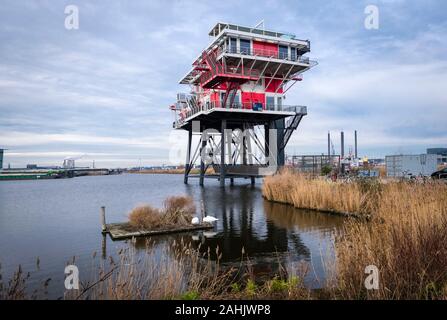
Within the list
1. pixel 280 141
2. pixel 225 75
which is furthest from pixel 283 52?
pixel 280 141

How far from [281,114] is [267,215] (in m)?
20.4

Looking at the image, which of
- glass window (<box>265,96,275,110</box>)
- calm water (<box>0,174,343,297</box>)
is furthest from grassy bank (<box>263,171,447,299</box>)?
glass window (<box>265,96,275,110</box>)

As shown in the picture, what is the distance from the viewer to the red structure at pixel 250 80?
32.9 m

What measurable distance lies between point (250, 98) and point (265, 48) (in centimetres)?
572

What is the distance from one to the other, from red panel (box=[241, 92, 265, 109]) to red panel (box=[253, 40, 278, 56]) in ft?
15.0

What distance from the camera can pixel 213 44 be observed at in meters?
35.3

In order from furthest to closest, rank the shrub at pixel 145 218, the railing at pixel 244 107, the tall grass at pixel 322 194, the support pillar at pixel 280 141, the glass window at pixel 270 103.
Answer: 1. the support pillar at pixel 280 141
2. the glass window at pixel 270 103
3. the railing at pixel 244 107
4. the tall grass at pixel 322 194
5. the shrub at pixel 145 218

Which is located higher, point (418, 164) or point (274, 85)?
point (274, 85)

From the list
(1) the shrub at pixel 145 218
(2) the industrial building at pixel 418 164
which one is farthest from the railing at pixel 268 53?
(1) the shrub at pixel 145 218

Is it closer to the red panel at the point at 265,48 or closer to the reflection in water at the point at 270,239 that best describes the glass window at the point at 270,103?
the red panel at the point at 265,48

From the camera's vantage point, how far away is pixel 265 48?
114 ft

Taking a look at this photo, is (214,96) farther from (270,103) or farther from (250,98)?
(270,103)
